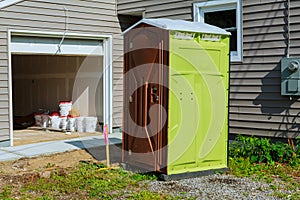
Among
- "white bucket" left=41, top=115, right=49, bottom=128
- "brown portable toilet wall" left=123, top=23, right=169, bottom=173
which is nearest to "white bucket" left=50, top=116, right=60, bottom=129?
"white bucket" left=41, top=115, right=49, bottom=128

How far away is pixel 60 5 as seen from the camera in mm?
8461

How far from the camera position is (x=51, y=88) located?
Result: 11.6 metres

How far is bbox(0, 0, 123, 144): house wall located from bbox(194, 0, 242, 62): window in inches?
83.8

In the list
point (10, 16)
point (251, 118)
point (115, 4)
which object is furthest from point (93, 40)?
point (251, 118)

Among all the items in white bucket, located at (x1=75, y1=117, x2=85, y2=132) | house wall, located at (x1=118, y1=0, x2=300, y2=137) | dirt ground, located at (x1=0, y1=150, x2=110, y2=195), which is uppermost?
house wall, located at (x1=118, y1=0, x2=300, y2=137)

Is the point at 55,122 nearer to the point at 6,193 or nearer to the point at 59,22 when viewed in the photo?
the point at 59,22

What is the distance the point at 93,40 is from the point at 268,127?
13.5 ft

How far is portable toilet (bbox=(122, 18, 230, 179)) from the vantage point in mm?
5449

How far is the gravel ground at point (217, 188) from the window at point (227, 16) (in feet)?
8.89

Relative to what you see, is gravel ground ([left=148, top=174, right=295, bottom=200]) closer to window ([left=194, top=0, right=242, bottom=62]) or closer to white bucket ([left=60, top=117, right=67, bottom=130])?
window ([left=194, top=0, right=242, bottom=62])

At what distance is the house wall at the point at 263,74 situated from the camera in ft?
22.7

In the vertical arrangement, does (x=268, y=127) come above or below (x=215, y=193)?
above

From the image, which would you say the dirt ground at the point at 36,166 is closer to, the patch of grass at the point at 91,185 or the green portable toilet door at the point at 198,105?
the patch of grass at the point at 91,185

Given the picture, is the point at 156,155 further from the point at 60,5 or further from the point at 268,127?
the point at 60,5
